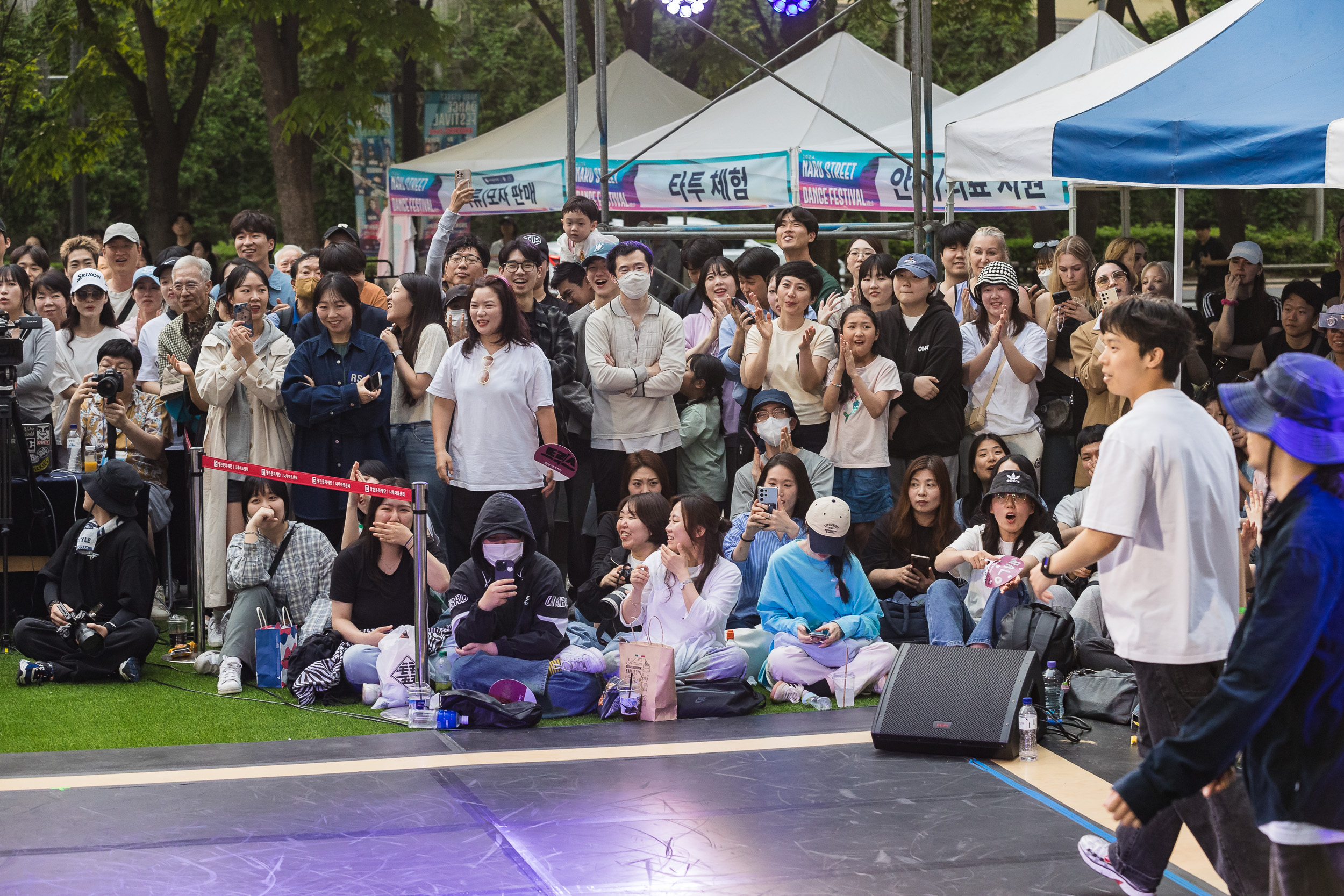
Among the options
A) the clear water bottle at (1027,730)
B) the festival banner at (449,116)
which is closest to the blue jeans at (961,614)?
the clear water bottle at (1027,730)

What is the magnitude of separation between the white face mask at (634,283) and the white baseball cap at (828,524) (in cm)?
165

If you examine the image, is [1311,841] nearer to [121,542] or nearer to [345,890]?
[345,890]

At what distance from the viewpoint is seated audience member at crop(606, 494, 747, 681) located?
6.27 meters

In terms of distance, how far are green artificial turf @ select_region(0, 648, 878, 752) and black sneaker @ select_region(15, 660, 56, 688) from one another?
45 mm

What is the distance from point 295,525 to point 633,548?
1.69 metres

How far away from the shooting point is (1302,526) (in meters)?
2.69

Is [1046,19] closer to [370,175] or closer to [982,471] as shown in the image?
[370,175]

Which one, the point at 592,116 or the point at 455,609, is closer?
the point at 455,609

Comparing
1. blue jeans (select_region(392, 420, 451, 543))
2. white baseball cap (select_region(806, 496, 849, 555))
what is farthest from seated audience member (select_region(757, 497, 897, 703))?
blue jeans (select_region(392, 420, 451, 543))

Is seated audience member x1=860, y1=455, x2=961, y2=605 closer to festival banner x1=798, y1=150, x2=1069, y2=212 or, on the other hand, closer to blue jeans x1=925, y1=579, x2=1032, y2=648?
blue jeans x1=925, y1=579, x2=1032, y2=648

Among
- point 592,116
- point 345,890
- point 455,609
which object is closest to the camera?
point 345,890

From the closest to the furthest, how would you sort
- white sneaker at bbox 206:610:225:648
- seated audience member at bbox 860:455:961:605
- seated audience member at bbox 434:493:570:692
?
seated audience member at bbox 434:493:570:692, seated audience member at bbox 860:455:961:605, white sneaker at bbox 206:610:225:648

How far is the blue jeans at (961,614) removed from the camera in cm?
626

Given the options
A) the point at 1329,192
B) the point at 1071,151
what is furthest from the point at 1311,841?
the point at 1329,192
